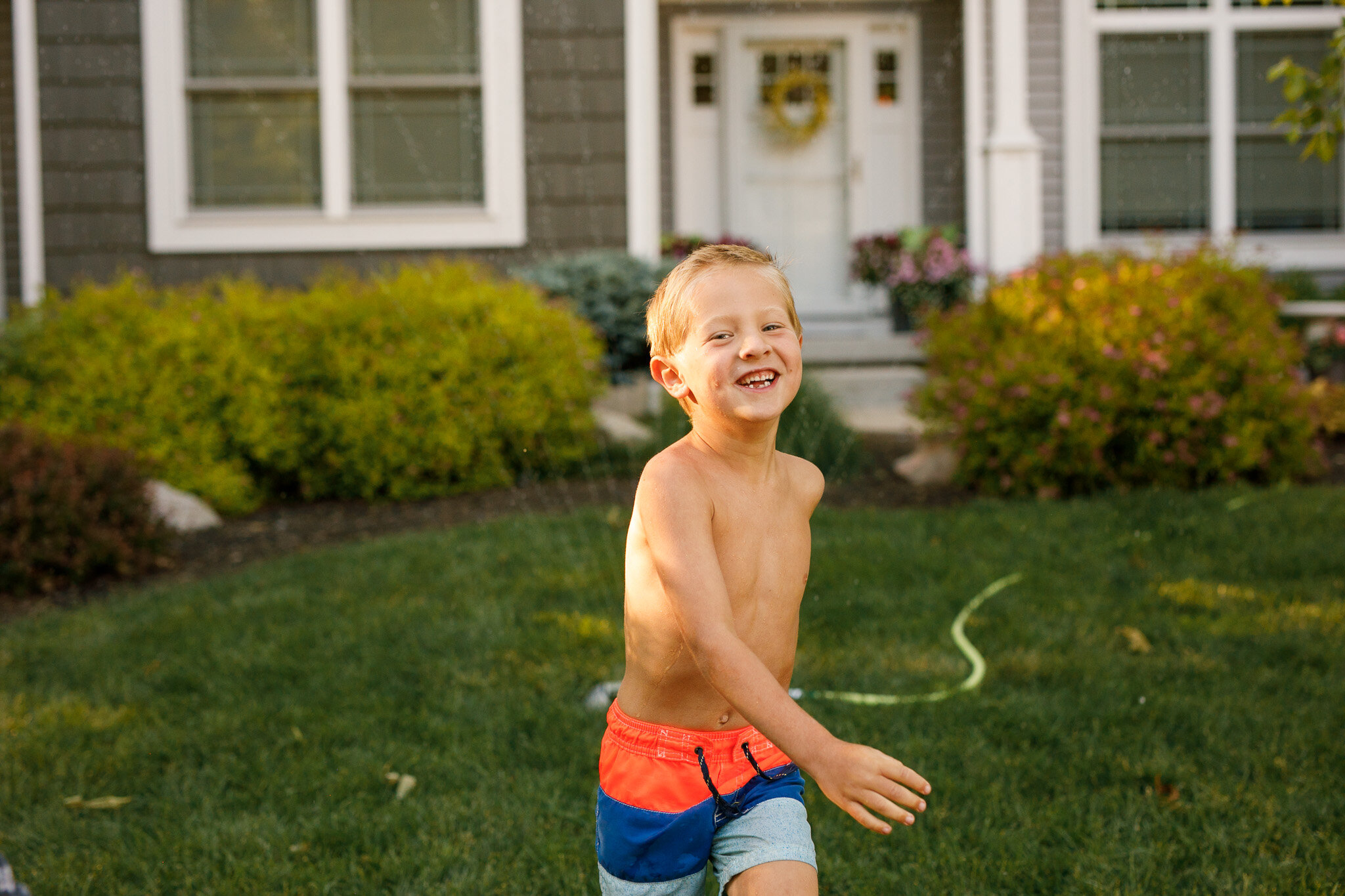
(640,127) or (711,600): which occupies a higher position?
(640,127)

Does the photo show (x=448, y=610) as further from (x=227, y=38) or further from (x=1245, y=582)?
(x=227, y=38)

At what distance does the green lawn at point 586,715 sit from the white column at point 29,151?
4.32 m

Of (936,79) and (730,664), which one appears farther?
(936,79)

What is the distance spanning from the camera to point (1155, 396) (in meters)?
5.34

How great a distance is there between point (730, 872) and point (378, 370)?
16.3 ft

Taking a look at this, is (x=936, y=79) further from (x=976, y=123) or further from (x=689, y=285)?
(x=689, y=285)

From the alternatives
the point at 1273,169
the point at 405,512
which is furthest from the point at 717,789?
the point at 1273,169

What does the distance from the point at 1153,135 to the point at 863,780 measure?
29.8 ft

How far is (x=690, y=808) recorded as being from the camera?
60.0 inches

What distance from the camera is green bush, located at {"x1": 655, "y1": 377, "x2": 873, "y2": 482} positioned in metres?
5.79

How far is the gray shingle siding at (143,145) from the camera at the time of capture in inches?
303

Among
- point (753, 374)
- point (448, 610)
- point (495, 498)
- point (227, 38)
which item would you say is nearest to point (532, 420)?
point (495, 498)

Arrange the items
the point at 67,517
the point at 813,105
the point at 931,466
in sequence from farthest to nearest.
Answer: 1. the point at 813,105
2. the point at 931,466
3. the point at 67,517

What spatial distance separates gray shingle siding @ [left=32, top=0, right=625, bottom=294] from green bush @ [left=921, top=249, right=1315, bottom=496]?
10.6ft
